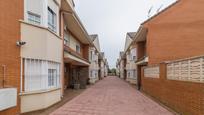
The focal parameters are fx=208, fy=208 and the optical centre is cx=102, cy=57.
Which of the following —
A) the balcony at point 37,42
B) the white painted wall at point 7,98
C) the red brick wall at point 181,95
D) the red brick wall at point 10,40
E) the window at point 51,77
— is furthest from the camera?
the window at point 51,77

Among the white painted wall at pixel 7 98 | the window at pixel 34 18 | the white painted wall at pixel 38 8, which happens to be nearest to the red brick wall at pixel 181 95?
the white painted wall at pixel 7 98

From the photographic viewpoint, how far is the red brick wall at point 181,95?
7.21 m

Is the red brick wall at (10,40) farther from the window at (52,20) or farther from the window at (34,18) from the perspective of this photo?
the window at (52,20)

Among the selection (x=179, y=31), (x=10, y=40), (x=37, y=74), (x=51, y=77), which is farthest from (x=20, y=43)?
(x=179, y=31)

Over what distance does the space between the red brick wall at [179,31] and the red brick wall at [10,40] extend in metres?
12.6

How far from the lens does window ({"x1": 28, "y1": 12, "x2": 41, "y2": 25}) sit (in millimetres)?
9789

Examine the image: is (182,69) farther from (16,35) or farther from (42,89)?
(16,35)

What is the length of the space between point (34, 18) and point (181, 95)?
7.63m

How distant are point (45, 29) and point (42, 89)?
9.41ft

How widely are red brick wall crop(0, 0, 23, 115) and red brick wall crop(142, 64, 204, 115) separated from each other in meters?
6.84

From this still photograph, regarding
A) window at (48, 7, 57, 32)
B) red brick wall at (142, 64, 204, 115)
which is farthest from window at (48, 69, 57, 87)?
red brick wall at (142, 64, 204, 115)

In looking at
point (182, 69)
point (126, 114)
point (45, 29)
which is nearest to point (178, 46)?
point (182, 69)

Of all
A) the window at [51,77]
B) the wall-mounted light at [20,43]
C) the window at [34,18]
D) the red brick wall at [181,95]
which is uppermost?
the window at [34,18]

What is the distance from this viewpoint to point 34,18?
10.0 meters
